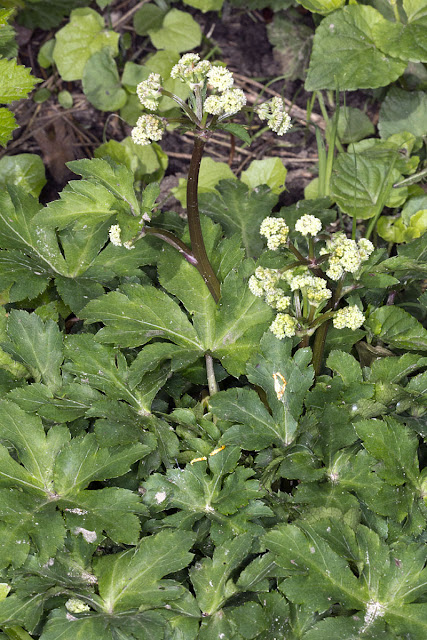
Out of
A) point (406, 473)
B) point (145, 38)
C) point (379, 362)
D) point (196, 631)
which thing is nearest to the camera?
point (196, 631)

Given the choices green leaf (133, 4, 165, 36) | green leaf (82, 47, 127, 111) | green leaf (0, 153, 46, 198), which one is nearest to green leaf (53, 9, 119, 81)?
green leaf (82, 47, 127, 111)

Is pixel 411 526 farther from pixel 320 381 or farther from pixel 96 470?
pixel 96 470

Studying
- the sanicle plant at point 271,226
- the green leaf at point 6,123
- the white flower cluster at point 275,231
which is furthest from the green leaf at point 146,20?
the white flower cluster at point 275,231

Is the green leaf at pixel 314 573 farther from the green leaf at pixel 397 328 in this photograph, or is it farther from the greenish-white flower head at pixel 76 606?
the green leaf at pixel 397 328

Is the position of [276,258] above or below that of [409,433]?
above

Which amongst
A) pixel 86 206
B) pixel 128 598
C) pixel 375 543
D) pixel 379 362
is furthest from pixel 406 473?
pixel 86 206

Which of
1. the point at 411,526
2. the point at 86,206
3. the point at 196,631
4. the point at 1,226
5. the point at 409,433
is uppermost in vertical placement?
the point at 86,206
